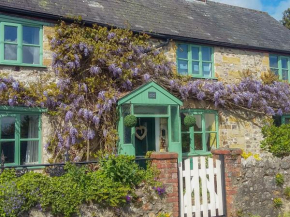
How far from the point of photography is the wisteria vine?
9531mm

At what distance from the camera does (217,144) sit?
40.0ft

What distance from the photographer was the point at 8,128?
911 cm

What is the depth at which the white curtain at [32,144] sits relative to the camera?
368 inches

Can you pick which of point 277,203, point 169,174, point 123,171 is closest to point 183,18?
point 277,203

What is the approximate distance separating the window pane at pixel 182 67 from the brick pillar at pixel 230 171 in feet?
18.5

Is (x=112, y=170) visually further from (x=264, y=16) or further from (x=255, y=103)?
(x=264, y=16)

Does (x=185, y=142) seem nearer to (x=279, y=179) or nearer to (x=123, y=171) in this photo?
(x=279, y=179)

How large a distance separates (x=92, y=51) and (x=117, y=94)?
154 cm

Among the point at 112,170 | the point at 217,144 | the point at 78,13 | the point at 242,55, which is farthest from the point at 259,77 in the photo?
the point at 112,170

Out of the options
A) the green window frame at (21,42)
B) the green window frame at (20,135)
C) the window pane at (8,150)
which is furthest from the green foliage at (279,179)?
the green window frame at (21,42)

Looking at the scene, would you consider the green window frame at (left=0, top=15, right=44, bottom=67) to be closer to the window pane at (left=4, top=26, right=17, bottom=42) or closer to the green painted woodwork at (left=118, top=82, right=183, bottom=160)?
the window pane at (left=4, top=26, right=17, bottom=42)

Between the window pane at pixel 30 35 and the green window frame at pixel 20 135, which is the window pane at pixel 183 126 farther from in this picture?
the window pane at pixel 30 35

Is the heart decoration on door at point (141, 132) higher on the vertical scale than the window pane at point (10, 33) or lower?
lower

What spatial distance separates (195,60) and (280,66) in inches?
175
